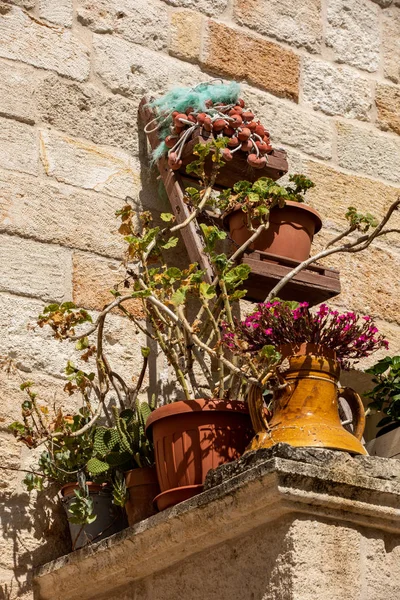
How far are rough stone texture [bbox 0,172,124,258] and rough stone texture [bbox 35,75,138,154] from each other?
0.20m

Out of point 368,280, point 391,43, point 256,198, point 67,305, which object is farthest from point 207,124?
point 391,43

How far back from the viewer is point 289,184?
3447mm

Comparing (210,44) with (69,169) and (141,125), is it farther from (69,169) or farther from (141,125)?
(69,169)

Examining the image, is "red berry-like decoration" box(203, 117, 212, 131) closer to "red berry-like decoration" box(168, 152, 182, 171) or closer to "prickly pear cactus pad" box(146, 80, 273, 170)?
"prickly pear cactus pad" box(146, 80, 273, 170)

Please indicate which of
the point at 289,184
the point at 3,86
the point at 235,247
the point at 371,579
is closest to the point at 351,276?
the point at 289,184

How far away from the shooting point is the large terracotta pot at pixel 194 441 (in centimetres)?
234

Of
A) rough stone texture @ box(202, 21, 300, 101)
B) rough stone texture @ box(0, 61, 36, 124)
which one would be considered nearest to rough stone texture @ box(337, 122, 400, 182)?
rough stone texture @ box(202, 21, 300, 101)

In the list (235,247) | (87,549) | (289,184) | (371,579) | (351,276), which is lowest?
(371,579)

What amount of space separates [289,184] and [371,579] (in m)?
1.70

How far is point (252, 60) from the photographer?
352 centimetres

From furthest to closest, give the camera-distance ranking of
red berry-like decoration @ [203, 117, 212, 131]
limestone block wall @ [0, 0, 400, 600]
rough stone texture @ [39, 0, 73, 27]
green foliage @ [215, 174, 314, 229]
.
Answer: rough stone texture @ [39, 0, 73, 27] → red berry-like decoration @ [203, 117, 212, 131] → limestone block wall @ [0, 0, 400, 600] → green foliage @ [215, 174, 314, 229]

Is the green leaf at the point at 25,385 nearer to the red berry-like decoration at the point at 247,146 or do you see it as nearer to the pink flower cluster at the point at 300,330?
the pink flower cluster at the point at 300,330

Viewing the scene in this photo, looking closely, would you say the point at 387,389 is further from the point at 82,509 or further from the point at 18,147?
the point at 18,147

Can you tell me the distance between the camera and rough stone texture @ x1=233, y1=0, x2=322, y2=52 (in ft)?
11.7
